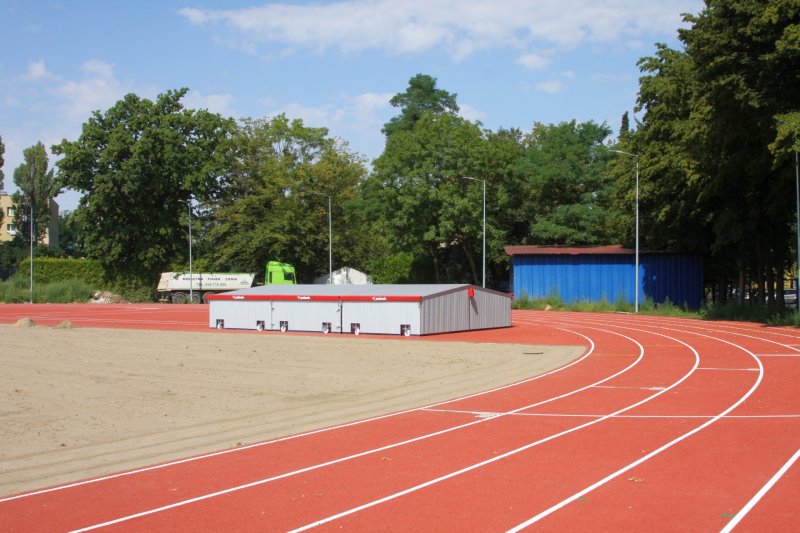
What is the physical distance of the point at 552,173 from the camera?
2190 inches

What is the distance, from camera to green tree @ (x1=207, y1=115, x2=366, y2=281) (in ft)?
222

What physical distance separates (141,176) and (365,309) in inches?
1700

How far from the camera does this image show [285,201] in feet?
223

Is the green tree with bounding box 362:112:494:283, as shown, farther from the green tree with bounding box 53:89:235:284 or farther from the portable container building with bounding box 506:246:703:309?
→ the green tree with bounding box 53:89:235:284

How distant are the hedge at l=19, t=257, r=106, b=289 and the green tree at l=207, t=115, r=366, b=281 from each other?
420 inches

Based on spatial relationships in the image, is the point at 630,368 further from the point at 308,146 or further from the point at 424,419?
the point at 308,146

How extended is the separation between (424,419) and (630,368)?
343 inches

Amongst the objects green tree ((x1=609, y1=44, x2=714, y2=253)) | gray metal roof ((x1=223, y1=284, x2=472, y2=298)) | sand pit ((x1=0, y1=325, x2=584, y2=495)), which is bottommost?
sand pit ((x1=0, y1=325, x2=584, y2=495))

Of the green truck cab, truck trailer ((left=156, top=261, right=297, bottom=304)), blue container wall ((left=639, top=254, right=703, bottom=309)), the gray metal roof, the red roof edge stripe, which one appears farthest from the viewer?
truck trailer ((left=156, top=261, right=297, bottom=304))

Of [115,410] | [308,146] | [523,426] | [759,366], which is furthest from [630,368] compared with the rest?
[308,146]

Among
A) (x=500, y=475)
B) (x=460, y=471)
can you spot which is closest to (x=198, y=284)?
(x=460, y=471)

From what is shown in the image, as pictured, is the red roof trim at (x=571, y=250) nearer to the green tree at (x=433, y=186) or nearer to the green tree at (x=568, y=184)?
the green tree at (x=568, y=184)

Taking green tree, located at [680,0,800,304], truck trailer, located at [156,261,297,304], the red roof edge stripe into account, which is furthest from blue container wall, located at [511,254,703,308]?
truck trailer, located at [156,261,297,304]

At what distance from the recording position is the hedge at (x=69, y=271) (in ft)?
235
